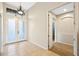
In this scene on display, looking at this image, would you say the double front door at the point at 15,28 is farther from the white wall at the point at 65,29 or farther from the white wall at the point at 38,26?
the white wall at the point at 65,29

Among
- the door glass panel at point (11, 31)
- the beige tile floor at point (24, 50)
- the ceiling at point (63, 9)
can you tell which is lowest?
the beige tile floor at point (24, 50)

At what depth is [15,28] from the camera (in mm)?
1665

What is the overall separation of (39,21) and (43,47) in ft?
1.77

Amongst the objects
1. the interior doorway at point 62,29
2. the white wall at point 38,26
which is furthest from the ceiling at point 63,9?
the white wall at point 38,26

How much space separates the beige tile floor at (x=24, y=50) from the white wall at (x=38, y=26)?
0.41 feet

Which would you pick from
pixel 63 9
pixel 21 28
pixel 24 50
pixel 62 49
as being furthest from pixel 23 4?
pixel 62 49

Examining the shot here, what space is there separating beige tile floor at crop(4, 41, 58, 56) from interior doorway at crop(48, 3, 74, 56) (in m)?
0.19

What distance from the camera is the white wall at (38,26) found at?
1.71 m

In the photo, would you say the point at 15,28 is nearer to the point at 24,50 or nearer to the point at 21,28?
the point at 21,28

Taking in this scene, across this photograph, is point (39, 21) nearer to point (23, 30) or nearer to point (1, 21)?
point (23, 30)

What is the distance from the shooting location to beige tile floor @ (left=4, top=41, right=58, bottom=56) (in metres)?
1.54

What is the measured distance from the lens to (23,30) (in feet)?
5.67

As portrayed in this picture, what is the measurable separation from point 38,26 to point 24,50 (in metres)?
0.55

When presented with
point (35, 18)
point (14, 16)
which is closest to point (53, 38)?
point (35, 18)
